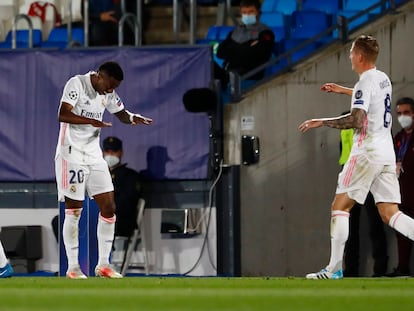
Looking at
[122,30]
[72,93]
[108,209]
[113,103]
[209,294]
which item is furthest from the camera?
[122,30]

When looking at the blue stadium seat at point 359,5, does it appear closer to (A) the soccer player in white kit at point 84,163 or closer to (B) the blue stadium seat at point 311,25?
(B) the blue stadium seat at point 311,25

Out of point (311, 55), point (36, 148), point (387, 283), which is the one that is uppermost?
point (311, 55)

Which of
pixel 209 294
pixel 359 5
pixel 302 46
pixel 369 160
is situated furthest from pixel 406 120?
pixel 209 294

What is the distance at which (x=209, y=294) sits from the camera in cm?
970

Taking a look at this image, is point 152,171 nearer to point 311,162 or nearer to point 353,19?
point 311,162

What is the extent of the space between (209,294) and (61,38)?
9665mm

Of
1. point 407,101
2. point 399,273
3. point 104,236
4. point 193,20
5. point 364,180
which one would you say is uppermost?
point 193,20

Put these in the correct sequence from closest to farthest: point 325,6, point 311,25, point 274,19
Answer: point 311,25, point 325,6, point 274,19

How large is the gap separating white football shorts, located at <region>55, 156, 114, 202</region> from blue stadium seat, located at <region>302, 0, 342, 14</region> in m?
5.51

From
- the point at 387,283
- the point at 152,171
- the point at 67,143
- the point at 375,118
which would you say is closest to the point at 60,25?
the point at 152,171

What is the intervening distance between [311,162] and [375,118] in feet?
15.4

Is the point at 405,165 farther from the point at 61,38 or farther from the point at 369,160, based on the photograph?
the point at 61,38

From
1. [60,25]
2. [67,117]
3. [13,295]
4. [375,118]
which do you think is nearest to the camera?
[13,295]

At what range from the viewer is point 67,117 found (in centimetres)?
1323
